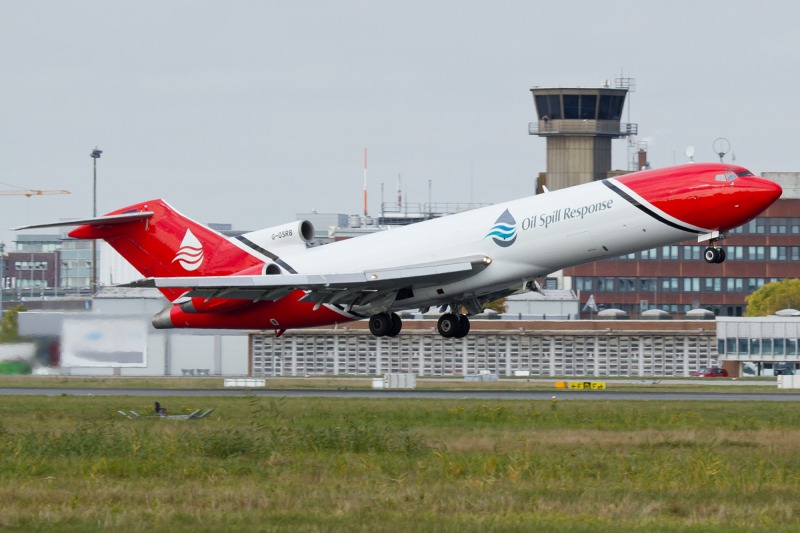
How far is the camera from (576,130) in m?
139

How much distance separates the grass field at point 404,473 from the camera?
59.7 ft

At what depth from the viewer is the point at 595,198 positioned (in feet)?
123

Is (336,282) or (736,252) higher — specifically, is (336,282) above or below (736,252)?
below

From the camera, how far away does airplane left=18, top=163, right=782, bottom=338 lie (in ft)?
120

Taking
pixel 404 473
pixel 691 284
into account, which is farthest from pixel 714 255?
pixel 691 284

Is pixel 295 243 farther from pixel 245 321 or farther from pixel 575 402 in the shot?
pixel 575 402

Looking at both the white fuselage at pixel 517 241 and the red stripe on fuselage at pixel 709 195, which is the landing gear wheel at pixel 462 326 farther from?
the red stripe on fuselage at pixel 709 195

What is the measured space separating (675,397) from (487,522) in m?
28.9

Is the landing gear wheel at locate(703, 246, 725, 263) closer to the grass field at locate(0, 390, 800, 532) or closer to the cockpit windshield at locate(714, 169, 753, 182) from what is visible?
the cockpit windshield at locate(714, 169, 753, 182)

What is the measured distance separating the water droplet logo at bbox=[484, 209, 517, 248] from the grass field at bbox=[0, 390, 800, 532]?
6.93 meters

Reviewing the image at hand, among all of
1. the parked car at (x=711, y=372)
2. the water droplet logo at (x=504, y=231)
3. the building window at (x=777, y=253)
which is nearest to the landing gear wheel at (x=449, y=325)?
the water droplet logo at (x=504, y=231)

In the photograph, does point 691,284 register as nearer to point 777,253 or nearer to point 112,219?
point 777,253

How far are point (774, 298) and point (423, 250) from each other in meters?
76.9

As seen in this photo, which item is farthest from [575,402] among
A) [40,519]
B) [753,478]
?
[40,519]
